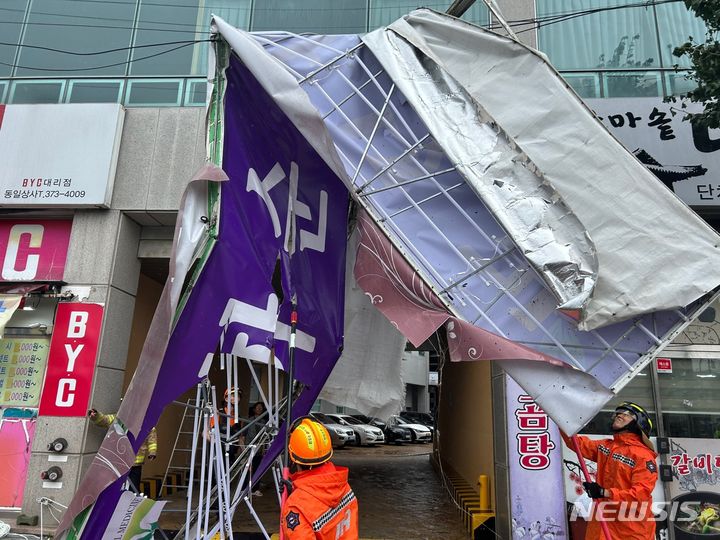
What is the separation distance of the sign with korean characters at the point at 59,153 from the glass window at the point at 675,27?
27.6ft

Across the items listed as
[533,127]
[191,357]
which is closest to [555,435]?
[533,127]

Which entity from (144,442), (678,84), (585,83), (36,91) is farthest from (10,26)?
(678,84)

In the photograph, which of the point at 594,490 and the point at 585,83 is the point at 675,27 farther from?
the point at 594,490

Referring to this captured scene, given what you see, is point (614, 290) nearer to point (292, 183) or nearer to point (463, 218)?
point (463, 218)

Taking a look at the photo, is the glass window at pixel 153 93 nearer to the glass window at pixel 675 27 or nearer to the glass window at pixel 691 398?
the glass window at pixel 675 27

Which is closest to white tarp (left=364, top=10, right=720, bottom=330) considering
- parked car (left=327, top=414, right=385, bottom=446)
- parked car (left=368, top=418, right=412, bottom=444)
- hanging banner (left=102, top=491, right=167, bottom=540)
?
hanging banner (left=102, top=491, right=167, bottom=540)

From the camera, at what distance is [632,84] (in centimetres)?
787

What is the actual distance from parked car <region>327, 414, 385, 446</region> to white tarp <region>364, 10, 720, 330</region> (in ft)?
60.7

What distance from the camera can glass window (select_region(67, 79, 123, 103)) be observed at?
8.44 m

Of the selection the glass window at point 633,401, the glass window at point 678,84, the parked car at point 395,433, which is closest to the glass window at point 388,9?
the glass window at point 678,84

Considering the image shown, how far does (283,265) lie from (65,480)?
4932 millimetres

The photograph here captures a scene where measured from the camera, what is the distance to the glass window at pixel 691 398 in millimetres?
6727

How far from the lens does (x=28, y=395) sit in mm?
7473

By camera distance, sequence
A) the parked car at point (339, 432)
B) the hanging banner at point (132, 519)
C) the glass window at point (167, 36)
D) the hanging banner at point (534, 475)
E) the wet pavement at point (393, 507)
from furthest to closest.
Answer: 1. the parked car at point (339, 432)
2. the glass window at point (167, 36)
3. the wet pavement at point (393, 507)
4. the hanging banner at point (534, 475)
5. the hanging banner at point (132, 519)
